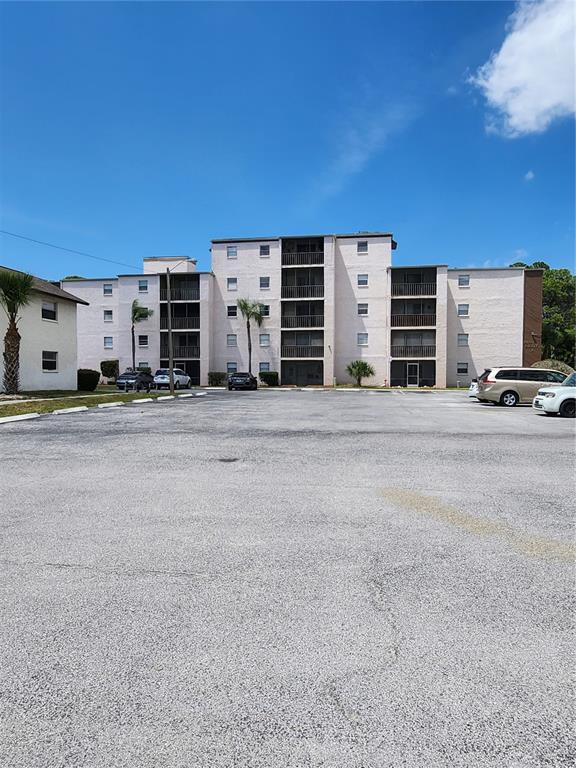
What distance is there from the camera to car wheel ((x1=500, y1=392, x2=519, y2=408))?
2245 cm

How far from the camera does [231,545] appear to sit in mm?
4492

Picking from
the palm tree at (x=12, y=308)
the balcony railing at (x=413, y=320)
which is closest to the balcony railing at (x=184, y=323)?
the balcony railing at (x=413, y=320)

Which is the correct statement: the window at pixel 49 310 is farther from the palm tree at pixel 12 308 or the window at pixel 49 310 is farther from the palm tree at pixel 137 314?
the palm tree at pixel 137 314

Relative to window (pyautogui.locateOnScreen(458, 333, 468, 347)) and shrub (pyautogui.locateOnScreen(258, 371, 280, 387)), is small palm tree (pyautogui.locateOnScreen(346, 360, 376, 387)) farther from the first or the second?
window (pyautogui.locateOnScreen(458, 333, 468, 347))

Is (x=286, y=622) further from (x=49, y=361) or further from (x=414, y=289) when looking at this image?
(x=414, y=289)

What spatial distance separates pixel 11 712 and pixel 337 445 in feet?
28.1

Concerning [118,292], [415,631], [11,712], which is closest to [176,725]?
[11,712]

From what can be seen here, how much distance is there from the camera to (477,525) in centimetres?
512

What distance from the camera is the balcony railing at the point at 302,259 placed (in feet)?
163

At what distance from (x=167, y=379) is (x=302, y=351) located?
1515 centimetres

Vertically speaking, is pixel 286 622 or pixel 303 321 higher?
pixel 303 321

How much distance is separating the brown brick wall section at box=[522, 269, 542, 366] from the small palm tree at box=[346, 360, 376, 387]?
49.4 ft

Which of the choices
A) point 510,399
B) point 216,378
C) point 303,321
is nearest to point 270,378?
point 216,378

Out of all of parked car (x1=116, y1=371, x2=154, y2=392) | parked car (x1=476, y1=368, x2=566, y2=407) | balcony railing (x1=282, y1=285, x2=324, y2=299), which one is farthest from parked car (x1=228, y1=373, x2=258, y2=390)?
parked car (x1=476, y1=368, x2=566, y2=407)
